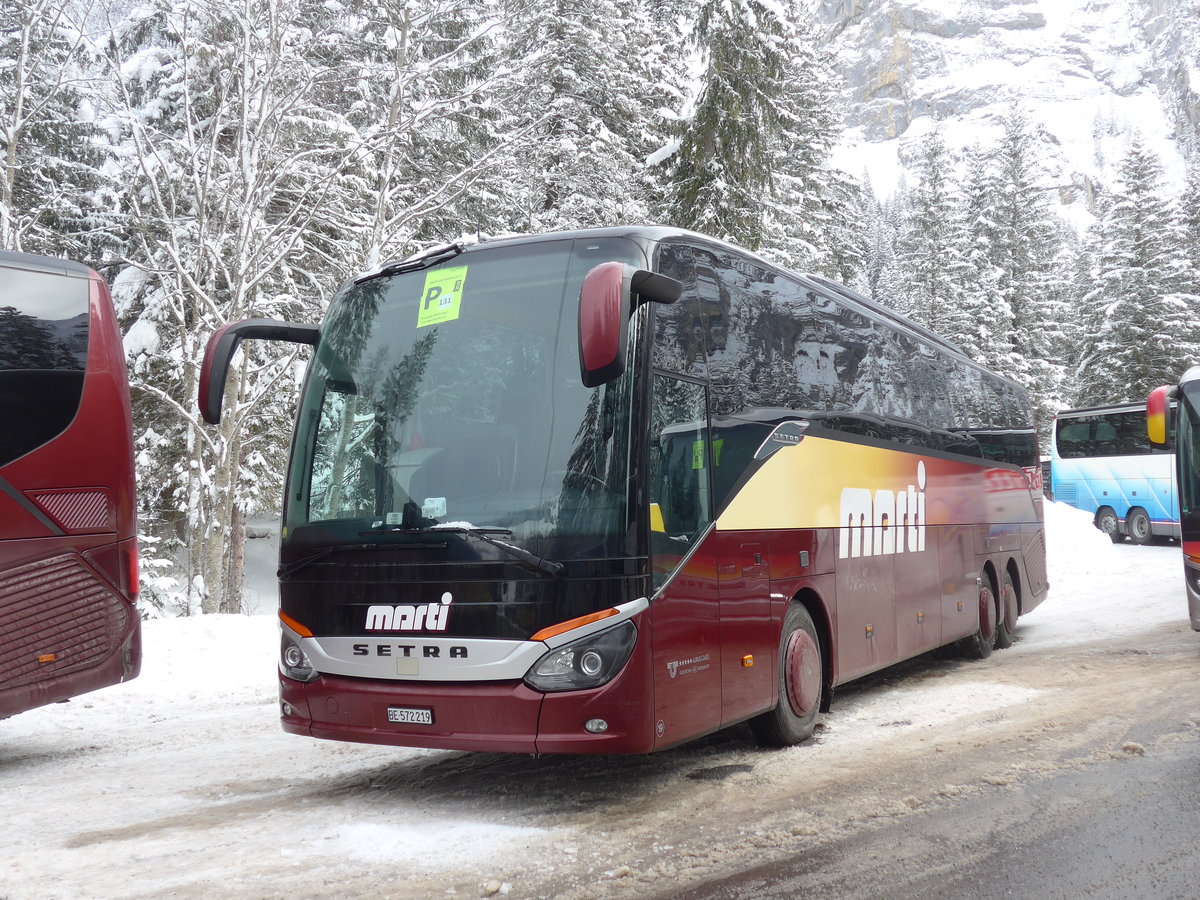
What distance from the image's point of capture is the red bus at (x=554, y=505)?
211 inches

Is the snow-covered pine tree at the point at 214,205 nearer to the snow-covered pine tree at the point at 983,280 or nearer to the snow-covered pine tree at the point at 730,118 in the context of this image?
the snow-covered pine tree at the point at 730,118

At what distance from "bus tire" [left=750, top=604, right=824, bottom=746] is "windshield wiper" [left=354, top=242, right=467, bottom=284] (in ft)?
10.4

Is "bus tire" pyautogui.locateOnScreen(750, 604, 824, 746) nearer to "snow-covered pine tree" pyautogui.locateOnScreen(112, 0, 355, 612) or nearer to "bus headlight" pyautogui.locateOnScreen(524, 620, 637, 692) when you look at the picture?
"bus headlight" pyautogui.locateOnScreen(524, 620, 637, 692)

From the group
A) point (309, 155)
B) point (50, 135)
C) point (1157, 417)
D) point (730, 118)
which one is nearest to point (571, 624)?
point (1157, 417)

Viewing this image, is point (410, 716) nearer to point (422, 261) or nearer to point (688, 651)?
point (688, 651)

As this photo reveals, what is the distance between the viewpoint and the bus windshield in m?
5.44

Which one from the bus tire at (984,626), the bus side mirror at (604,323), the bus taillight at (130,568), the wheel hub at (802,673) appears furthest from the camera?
the bus tire at (984,626)

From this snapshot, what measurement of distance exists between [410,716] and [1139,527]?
30.4 meters

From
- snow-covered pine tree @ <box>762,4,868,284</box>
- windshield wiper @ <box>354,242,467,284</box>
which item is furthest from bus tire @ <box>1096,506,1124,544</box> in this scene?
windshield wiper @ <box>354,242,467,284</box>

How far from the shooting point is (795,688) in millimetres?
7164

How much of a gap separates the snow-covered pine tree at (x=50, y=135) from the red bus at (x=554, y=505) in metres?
10.3

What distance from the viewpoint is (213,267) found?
1471 cm

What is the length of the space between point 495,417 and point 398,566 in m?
0.93

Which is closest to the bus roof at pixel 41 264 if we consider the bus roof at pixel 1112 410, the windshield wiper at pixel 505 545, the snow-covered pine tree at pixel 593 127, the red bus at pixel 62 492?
the red bus at pixel 62 492
